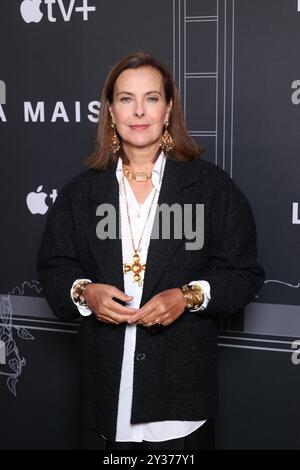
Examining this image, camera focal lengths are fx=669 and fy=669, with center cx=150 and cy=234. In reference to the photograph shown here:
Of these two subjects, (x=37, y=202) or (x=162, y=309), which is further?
(x=37, y=202)

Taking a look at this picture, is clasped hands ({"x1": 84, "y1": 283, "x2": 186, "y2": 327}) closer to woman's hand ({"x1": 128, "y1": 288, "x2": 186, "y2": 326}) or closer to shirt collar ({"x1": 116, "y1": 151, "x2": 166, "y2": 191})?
woman's hand ({"x1": 128, "y1": 288, "x2": 186, "y2": 326})

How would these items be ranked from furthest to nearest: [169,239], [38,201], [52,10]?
[38,201] → [52,10] → [169,239]

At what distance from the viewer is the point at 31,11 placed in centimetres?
216

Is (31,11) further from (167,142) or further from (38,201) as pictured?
(167,142)

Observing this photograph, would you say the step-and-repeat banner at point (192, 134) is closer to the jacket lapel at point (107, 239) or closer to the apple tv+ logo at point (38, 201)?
the apple tv+ logo at point (38, 201)

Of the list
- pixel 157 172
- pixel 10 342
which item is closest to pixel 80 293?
pixel 157 172

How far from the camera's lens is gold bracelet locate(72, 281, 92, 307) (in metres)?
1.56

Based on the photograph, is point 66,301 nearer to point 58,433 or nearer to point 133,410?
point 133,410

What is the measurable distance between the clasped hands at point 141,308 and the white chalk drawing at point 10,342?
920mm

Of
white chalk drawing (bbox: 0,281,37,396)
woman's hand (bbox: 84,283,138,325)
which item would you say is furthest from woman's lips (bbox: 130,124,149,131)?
white chalk drawing (bbox: 0,281,37,396)

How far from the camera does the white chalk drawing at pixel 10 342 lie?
2355mm

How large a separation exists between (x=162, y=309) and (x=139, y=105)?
1.57 feet

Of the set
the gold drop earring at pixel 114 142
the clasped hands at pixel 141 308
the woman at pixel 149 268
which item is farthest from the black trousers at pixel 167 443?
the gold drop earring at pixel 114 142

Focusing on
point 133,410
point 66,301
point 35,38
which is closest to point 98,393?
point 133,410
